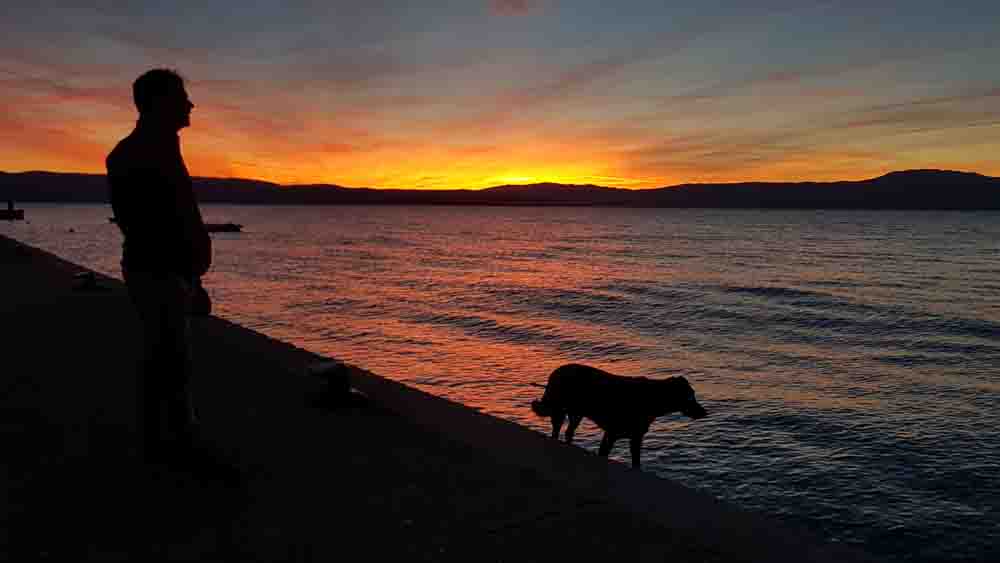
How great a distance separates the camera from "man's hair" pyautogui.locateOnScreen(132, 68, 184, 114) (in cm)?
431

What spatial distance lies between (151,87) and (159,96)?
0.08 m

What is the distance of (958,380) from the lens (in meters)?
17.1

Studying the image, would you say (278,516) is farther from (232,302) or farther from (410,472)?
(232,302)

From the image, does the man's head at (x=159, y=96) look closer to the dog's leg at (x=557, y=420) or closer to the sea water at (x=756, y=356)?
the dog's leg at (x=557, y=420)

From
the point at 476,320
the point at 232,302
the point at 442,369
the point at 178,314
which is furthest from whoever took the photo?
the point at 232,302

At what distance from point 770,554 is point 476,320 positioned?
22041mm

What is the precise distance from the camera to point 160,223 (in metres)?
4.27

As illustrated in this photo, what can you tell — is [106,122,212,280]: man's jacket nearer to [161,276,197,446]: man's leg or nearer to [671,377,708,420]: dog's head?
[161,276,197,446]: man's leg

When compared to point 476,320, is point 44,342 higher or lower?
higher

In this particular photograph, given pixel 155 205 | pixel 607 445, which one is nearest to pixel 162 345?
pixel 155 205

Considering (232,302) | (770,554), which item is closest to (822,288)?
(232,302)

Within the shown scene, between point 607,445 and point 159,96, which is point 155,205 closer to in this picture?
point 159,96

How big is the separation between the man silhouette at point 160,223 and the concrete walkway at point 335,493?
1.00m

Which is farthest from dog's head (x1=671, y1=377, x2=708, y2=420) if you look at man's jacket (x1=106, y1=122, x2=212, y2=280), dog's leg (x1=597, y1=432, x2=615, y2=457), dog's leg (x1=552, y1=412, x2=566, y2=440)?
man's jacket (x1=106, y1=122, x2=212, y2=280)
